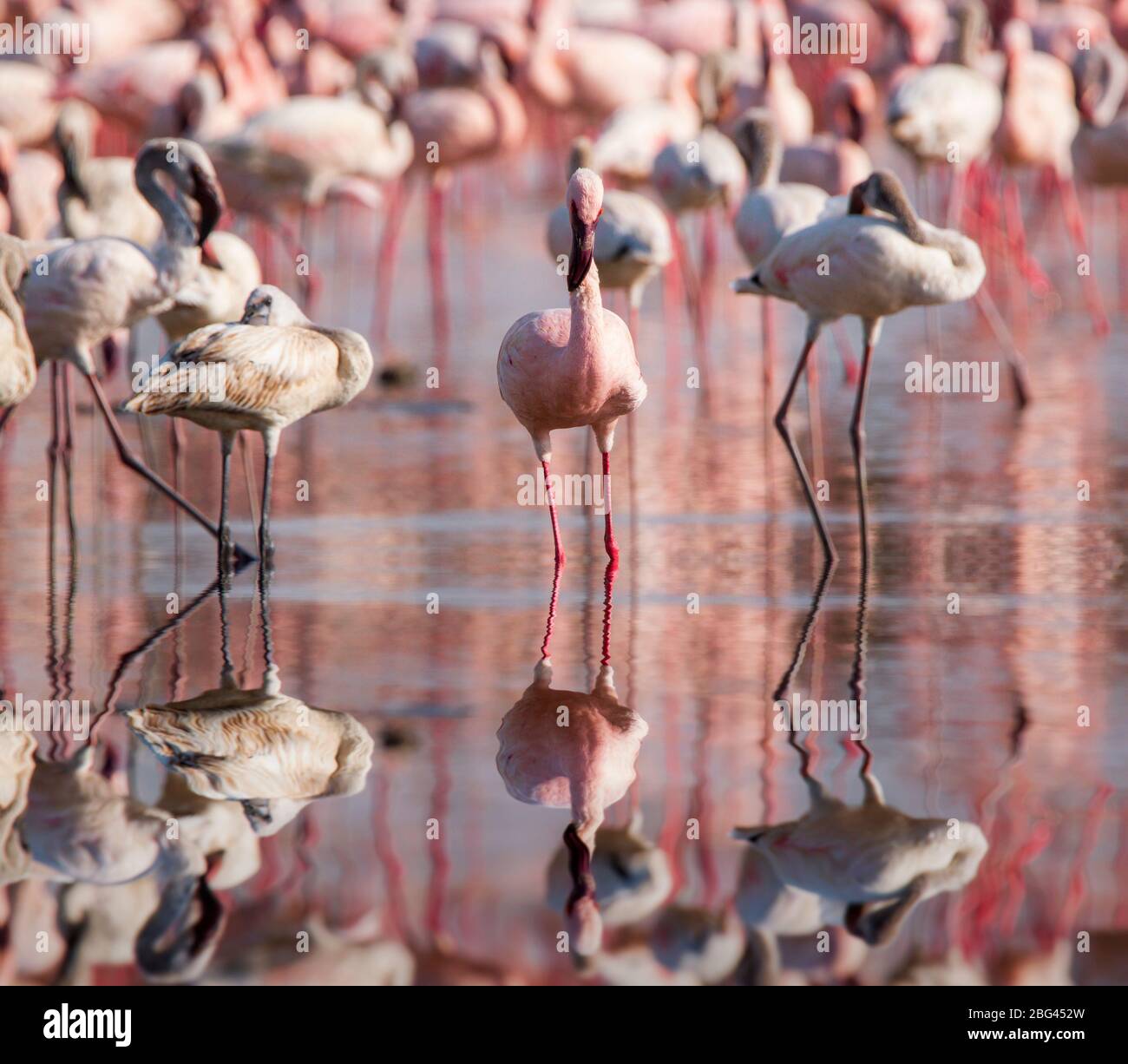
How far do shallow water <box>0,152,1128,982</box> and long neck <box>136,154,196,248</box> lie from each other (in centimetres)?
119

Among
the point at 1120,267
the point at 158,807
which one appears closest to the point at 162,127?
the point at 1120,267

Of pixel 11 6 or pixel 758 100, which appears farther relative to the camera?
pixel 11 6

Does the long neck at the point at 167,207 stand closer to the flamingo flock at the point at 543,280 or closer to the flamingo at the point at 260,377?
the flamingo flock at the point at 543,280

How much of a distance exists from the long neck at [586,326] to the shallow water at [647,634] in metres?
0.83

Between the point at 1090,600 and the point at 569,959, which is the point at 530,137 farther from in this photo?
the point at 569,959

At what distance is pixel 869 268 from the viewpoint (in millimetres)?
8141

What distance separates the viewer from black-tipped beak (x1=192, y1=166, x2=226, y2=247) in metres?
8.97

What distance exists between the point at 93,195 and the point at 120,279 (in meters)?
2.74

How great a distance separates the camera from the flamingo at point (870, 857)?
464 centimetres

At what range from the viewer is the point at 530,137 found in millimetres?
25750

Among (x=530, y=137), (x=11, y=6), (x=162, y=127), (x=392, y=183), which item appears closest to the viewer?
(x=162, y=127)

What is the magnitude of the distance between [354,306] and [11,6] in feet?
31.2

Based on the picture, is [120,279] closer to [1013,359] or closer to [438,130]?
[1013,359]

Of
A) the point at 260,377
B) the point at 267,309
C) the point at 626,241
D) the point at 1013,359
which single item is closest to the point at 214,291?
the point at 267,309
